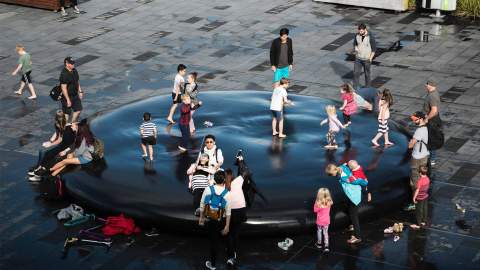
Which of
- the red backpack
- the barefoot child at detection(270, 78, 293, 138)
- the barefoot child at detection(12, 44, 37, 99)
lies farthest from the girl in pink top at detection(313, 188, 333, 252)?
the barefoot child at detection(12, 44, 37, 99)

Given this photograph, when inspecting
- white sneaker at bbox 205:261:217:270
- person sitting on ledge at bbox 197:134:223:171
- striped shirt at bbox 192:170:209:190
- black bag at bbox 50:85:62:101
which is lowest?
white sneaker at bbox 205:261:217:270

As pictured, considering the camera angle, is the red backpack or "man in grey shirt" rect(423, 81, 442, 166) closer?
the red backpack

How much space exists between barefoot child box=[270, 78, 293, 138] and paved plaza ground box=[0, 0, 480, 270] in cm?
367

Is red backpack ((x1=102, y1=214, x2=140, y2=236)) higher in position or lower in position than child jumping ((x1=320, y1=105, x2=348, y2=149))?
lower

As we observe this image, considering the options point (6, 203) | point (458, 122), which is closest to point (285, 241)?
point (6, 203)

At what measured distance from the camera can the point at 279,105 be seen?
2053cm

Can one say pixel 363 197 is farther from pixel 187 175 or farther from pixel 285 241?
pixel 187 175

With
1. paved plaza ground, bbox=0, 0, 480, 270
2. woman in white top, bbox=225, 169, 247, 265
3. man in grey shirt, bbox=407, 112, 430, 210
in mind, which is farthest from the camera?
man in grey shirt, bbox=407, 112, 430, 210

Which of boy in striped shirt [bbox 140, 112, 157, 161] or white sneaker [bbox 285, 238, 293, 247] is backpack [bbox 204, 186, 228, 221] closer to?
white sneaker [bbox 285, 238, 293, 247]

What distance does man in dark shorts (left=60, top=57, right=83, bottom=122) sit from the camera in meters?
22.8

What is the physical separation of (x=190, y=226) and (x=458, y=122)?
9.70 metres

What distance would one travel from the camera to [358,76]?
85.0 ft

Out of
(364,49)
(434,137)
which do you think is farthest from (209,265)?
(364,49)

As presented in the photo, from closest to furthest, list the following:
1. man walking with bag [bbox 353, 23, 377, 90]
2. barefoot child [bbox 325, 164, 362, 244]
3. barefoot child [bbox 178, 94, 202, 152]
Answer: barefoot child [bbox 325, 164, 362, 244], barefoot child [bbox 178, 94, 202, 152], man walking with bag [bbox 353, 23, 377, 90]
